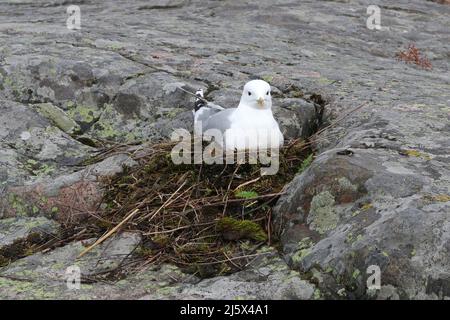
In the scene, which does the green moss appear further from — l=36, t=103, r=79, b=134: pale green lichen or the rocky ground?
l=36, t=103, r=79, b=134: pale green lichen

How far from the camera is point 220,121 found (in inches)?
206

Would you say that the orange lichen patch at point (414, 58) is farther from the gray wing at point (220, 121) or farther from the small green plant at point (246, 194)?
the small green plant at point (246, 194)

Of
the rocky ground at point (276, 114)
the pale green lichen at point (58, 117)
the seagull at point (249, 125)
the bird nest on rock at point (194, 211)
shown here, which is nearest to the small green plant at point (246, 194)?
the bird nest on rock at point (194, 211)

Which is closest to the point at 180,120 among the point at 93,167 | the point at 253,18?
the point at 93,167

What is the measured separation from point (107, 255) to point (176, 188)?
75 centimetres

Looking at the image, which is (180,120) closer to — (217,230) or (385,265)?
(217,230)

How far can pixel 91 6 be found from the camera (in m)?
11.0

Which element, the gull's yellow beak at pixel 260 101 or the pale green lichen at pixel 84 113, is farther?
the pale green lichen at pixel 84 113

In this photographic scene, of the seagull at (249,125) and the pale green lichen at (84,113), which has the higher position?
the seagull at (249,125)

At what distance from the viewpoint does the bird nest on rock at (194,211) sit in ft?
13.2

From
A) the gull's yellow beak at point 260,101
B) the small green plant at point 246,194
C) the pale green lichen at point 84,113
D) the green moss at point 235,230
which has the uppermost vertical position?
the gull's yellow beak at point 260,101

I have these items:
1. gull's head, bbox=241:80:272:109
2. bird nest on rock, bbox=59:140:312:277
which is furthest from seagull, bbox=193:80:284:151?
bird nest on rock, bbox=59:140:312:277

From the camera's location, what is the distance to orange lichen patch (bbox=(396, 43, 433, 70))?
8.57 m

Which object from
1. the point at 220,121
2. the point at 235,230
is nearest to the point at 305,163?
the point at 220,121
